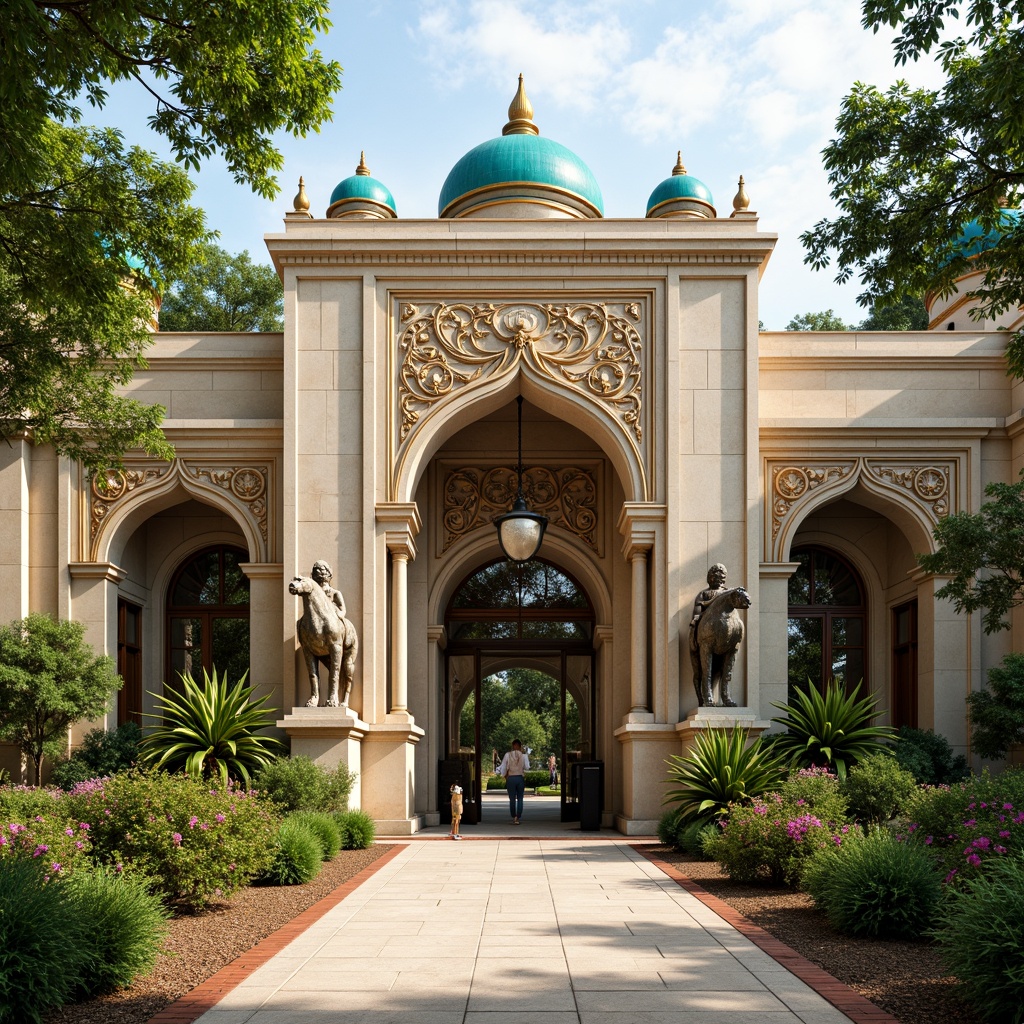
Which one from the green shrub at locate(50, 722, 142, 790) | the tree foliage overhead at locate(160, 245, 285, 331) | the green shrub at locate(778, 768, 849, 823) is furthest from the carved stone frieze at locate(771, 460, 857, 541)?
the tree foliage overhead at locate(160, 245, 285, 331)

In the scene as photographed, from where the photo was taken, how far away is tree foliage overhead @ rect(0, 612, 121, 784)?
15.7 m

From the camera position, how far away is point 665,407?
676 inches

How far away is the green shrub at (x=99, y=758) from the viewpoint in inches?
627

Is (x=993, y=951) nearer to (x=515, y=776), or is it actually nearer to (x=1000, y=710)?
(x=1000, y=710)

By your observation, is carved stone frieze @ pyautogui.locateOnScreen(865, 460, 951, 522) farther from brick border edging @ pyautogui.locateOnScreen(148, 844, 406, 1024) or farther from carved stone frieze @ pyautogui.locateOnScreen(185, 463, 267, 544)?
brick border edging @ pyautogui.locateOnScreen(148, 844, 406, 1024)

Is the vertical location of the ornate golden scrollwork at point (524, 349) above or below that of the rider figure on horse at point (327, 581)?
above

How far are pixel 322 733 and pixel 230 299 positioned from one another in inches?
801

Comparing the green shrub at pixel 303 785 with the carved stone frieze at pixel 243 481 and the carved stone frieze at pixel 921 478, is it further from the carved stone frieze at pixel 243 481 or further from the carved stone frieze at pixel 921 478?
the carved stone frieze at pixel 921 478

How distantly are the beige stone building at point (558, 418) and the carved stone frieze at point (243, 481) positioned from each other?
4cm

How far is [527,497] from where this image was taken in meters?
19.8

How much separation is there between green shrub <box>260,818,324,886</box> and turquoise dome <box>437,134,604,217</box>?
490 inches

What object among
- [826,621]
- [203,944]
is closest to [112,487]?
[203,944]

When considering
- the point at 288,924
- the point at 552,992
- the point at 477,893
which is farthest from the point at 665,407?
the point at 552,992

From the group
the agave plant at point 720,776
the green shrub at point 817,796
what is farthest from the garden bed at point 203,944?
the green shrub at point 817,796
